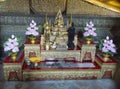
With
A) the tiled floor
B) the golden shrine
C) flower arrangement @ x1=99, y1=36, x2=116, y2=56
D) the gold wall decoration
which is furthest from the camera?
the gold wall decoration

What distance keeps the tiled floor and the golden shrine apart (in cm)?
9

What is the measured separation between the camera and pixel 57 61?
139 inches

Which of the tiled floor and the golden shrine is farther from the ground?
the golden shrine

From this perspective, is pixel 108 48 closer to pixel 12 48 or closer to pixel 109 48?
pixel 109 48

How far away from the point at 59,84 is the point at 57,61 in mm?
599

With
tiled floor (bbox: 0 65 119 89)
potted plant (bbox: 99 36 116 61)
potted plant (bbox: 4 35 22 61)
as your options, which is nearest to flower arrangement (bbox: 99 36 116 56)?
potted plant (bbox: 99 36 116 61)

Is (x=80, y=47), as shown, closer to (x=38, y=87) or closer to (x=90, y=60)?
(x=90, y=60)

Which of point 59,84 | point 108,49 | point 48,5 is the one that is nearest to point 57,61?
point 59,84

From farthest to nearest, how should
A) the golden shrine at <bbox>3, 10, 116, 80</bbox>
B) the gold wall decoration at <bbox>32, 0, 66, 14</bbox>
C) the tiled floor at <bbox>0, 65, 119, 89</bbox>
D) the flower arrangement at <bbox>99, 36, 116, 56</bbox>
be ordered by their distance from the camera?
1. the gold wall decoration at <bbox>32, 0, 66, 14</bbox>
2. the flower arrangement at <bbox>99, 36, 116, 56</bbox>
3. the golden shrine at <bbox>3, 10, 116, 80</bbox>
4. the tiled floor at <bbox>0, 65, 119, 89</bbox>

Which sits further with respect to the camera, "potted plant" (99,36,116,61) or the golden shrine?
"potted plant" (99,36,116,61)

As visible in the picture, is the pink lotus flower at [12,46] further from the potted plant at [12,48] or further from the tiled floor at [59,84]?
the tiled floor at [59,84]

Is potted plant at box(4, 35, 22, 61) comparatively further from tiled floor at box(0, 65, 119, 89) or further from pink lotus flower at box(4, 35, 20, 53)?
tiled floor at box(0, 65, 119, 89)

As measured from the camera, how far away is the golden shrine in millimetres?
3145

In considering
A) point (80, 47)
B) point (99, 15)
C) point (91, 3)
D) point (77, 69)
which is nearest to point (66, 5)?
point (91, 3)
